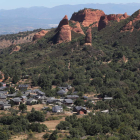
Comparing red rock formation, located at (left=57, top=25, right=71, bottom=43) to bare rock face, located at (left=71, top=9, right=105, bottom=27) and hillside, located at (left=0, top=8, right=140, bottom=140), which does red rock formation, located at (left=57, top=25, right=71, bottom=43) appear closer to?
hillside, located at (left=0, top=8, right=140, bottom=140)

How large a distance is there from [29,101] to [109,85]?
67.1 ft

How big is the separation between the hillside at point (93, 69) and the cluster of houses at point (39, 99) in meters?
1.59

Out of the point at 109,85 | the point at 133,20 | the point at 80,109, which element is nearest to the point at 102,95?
the point at 109,85

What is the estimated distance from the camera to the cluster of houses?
5264 centimetres

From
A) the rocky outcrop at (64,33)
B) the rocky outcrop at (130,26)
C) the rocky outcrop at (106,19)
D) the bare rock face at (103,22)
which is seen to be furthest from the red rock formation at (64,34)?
the rocky outcrop at (130,26)

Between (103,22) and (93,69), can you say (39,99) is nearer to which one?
(93,69)

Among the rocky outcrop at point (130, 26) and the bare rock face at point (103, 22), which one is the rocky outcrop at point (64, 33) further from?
the rocky outcrop at point (130, 26)

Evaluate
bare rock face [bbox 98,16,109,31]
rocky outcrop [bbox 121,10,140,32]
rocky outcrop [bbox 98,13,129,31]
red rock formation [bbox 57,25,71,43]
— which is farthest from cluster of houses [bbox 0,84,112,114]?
rocky outcrop [bbox 98,13,129,31]

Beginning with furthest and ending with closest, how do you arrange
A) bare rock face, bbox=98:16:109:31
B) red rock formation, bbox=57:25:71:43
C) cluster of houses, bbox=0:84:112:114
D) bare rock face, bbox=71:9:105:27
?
bare rock face, bbox=71:9:105:27, bare rock face, bbox=98:16:109:31, red rock formation, bbox=57:25:71:43, cluster of houses, bbox=0:84:112:114

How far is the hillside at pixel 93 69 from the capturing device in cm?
4181

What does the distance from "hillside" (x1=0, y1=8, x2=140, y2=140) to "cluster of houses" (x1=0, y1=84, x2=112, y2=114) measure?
5.22ft

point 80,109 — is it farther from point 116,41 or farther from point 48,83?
point 116,41

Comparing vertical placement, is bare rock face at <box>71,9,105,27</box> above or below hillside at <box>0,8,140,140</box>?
above

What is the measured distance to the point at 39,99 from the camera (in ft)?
198
